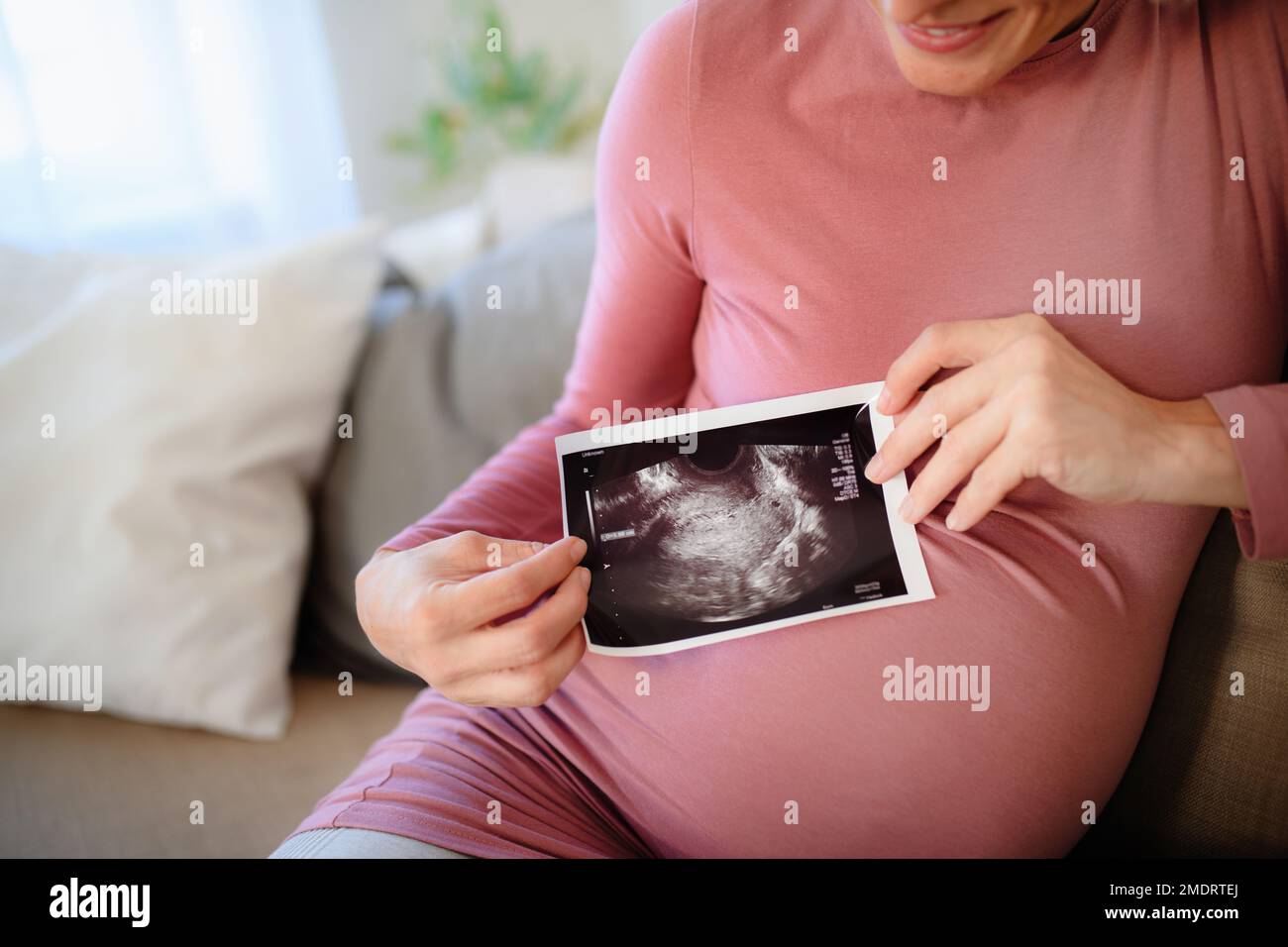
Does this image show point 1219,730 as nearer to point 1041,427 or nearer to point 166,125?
point 1041,427

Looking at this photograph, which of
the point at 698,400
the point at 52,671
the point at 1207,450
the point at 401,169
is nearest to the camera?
the point at 1207,450

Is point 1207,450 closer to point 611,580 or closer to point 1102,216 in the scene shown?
point 1102,216

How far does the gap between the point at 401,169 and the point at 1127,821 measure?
9.94ft

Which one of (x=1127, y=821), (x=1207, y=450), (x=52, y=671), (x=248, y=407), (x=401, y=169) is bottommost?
(x=1127, y=821)

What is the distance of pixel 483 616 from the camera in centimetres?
72

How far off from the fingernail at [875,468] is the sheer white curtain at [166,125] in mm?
1832

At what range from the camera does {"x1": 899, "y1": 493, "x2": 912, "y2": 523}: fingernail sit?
0.76m

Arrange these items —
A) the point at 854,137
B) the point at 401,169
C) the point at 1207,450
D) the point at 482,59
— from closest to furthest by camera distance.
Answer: the point at 1207,450 → the point at 854,137 → the point at 482,59 → the point at 401,169

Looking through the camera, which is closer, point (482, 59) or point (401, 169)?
point (482, 59)

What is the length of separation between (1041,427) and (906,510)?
13 centimetres


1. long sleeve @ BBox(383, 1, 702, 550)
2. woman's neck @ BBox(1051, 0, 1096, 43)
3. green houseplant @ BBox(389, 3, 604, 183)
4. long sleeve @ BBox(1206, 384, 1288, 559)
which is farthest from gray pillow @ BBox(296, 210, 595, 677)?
green houseplant @ BBox(389, 3, 604, 183)

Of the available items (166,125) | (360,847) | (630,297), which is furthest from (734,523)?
(166,125)

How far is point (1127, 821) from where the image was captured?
0.89 metres

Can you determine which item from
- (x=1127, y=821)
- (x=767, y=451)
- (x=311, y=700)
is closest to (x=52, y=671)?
(x=311, y=700)
